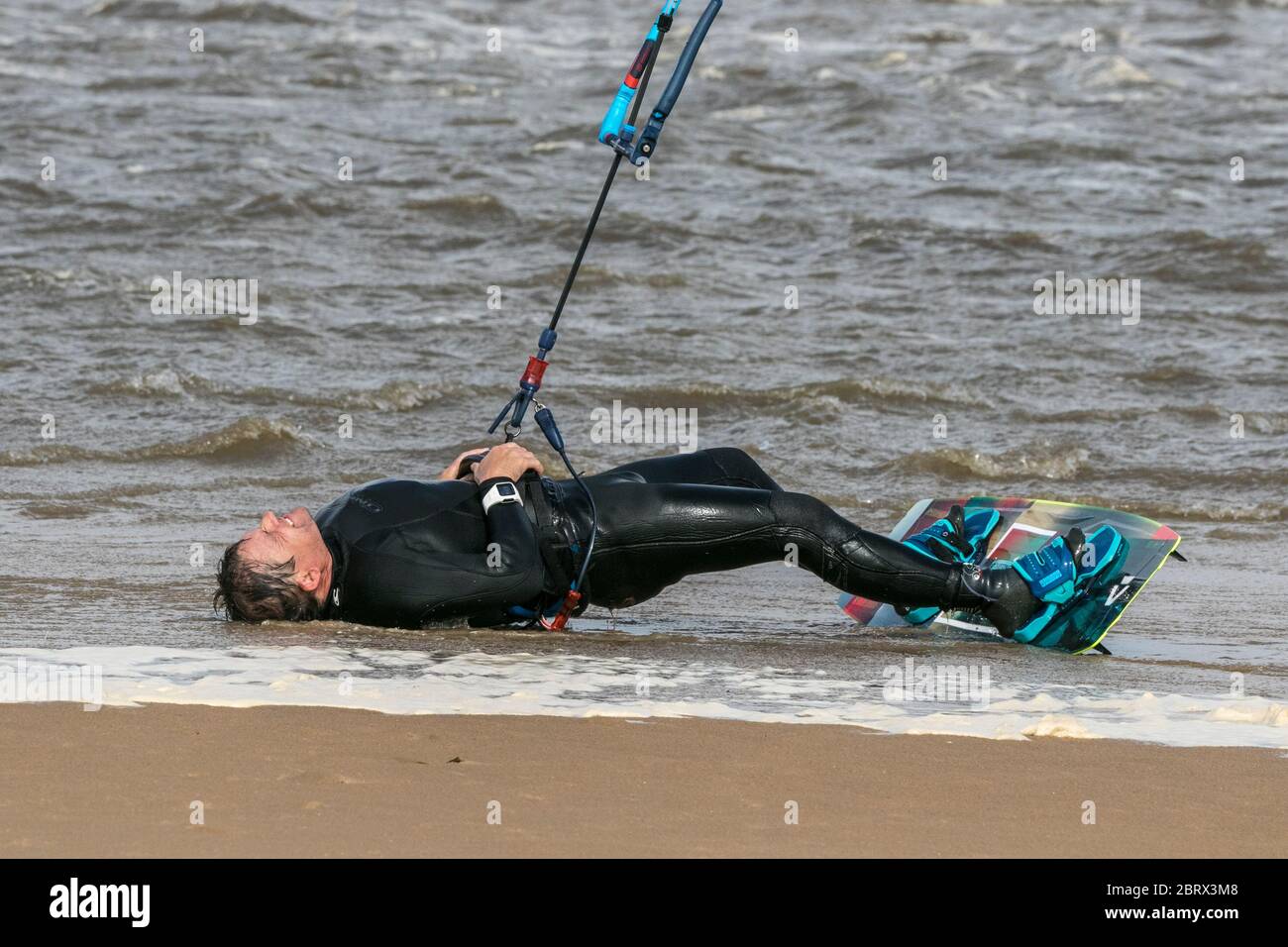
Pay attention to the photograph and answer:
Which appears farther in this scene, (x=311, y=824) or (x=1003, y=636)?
(x=1003, y=636)

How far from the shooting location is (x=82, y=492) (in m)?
8.03

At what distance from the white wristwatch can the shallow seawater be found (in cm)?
47

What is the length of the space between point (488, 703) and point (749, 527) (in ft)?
4.25

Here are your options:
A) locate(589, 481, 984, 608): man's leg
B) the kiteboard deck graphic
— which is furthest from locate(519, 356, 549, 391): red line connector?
the kiteboard deck graphic

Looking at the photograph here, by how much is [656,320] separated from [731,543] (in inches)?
263

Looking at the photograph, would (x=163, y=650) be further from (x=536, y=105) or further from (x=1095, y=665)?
(x=536, y=105)

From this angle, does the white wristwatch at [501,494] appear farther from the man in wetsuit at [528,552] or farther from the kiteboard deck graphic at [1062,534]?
the kiteboard deck graphic at [1062,534]

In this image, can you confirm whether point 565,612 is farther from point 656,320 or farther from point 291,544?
point 656,320

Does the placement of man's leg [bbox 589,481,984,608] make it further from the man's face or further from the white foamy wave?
the man's face

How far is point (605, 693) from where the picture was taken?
456 centimetres

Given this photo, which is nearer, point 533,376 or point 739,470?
point 533,376

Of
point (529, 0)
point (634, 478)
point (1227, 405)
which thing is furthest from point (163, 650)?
point (529, 0)

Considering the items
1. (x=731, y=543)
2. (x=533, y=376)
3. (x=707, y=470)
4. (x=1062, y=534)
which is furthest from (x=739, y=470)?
(x=1062, y=534)

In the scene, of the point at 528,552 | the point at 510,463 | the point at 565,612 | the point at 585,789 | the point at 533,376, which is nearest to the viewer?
the point at 585,789
